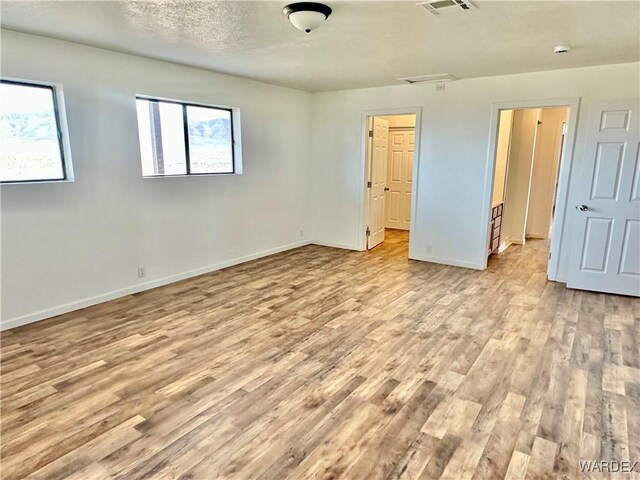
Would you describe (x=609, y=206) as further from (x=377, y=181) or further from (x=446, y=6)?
(x=377, y=181)

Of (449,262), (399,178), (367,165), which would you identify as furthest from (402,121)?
(449,262)

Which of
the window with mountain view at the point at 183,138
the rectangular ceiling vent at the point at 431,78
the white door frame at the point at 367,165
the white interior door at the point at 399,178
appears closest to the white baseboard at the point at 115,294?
the window with mountain view at the point at 183,138

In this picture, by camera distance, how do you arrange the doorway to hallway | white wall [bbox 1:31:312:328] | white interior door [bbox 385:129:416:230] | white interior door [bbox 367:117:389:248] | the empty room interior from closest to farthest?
1. the empty room interior
2. white wall [bbox 1:31:312:328]
3. white interior door [bbox 367:117:389:248]
4. the doorway to hallway
5. white interior door [bbox 385:129:416:230]

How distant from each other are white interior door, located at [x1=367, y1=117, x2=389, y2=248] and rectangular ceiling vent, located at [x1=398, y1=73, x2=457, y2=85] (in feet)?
3.49

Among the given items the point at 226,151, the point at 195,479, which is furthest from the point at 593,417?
the point at 226,151

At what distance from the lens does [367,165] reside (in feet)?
20.0

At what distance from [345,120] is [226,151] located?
1.96m

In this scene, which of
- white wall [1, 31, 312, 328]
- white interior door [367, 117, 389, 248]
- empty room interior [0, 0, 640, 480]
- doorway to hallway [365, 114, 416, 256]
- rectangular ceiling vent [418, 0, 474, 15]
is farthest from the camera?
doorway to hallway [365, 114, 416, 256]

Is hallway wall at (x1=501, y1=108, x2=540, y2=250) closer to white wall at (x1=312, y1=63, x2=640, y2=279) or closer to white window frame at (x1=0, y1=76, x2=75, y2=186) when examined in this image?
white wall at (x1=312, y1=63, x2=640, y2=279)

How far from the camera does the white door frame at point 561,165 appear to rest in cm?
443

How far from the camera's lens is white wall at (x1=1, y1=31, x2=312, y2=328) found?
3.37m

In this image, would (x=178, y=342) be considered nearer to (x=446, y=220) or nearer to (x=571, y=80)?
(x=446, y=220)

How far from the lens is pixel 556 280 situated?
4.76 metres

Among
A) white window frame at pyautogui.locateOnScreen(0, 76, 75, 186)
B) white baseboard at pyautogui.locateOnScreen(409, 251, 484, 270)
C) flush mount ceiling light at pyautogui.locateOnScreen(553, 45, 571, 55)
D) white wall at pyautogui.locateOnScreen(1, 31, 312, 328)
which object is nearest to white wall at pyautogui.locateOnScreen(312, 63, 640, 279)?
white baseboard at pyautogui.locateOnScreen(409, 251, 484, 270)
